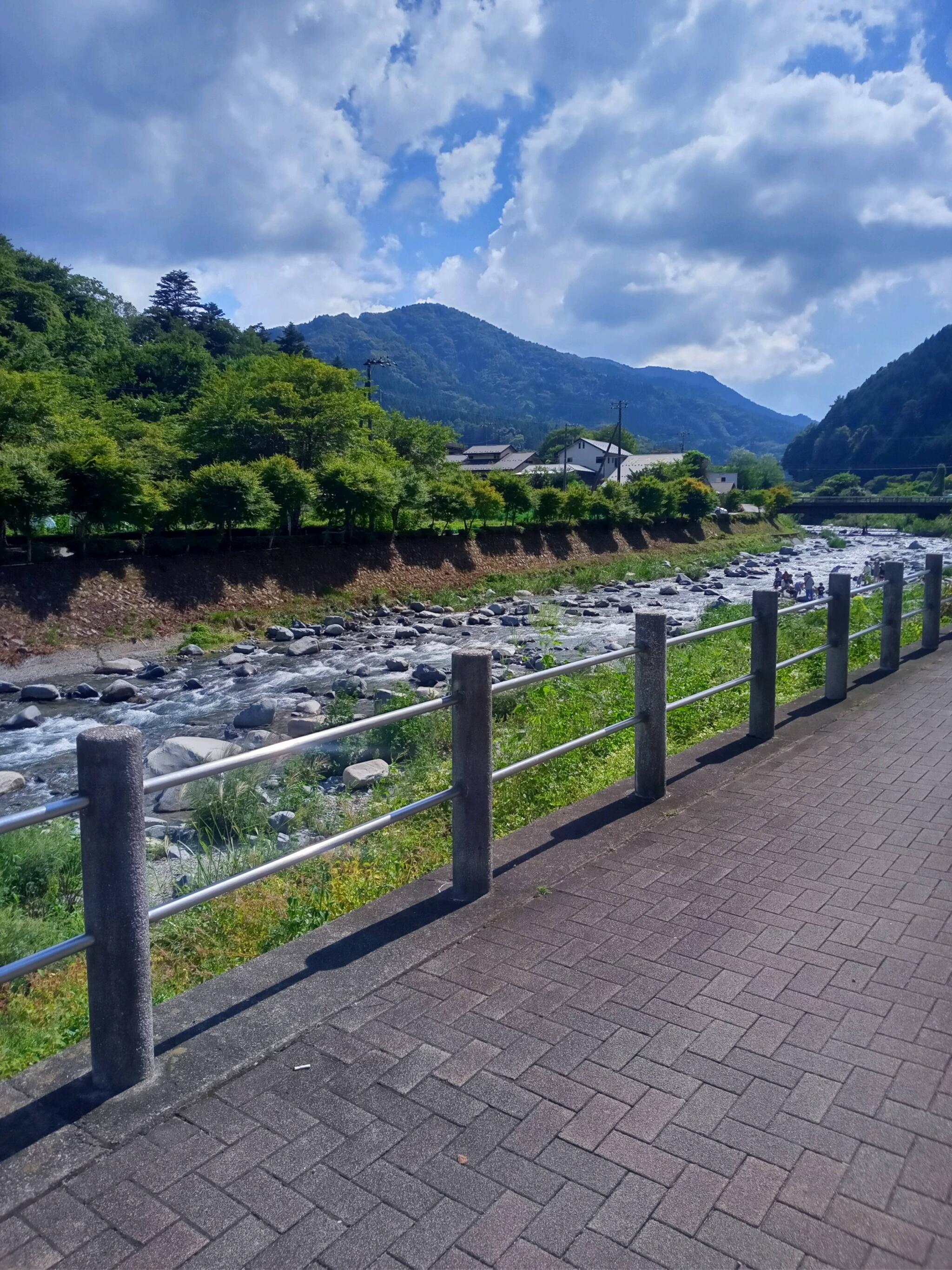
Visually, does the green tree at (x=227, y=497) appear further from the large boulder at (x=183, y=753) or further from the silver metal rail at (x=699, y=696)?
the silver metal rail at (x=699, y=696)

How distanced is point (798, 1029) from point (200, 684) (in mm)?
19375

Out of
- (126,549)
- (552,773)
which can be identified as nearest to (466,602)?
(126,549)

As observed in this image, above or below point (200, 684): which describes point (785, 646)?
above

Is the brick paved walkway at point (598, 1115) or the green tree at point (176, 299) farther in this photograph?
the green tree at point (176, 299)

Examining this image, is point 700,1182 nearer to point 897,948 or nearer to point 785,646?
point 897,948

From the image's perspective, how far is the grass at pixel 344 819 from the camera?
515 centimetres

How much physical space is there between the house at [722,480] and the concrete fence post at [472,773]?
98.2 m

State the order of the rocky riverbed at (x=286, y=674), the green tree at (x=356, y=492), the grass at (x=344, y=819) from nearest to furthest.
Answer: the grass at (x=344, y=819) < the rocky riverbed at (x=286, y=674) < the green tree at (x=356, y=492)

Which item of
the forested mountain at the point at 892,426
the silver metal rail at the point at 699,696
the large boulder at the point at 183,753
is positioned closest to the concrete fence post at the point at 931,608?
the silver metal rail at the point at 699,696

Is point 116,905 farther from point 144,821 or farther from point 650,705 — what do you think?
point 650,705

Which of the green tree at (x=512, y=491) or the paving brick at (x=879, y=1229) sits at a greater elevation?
the green tree at (x=512, y=491)

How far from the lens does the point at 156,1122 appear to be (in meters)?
2.91

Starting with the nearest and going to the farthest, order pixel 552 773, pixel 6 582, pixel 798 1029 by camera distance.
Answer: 1. pixel 798 1029
2. pixel 552 773
3. pixel 6 582

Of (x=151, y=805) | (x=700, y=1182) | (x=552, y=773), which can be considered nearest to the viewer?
(x=700, y=1182)
